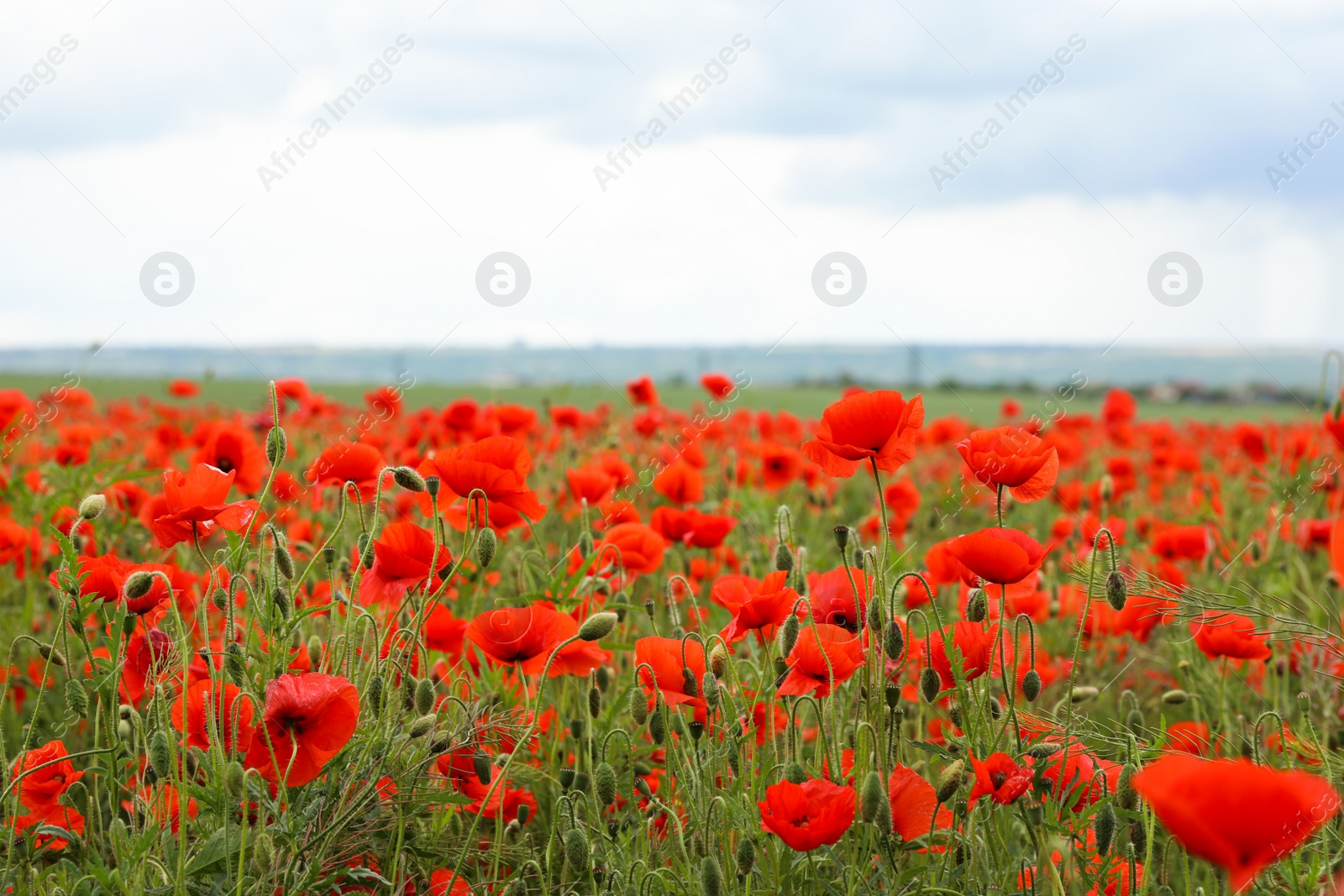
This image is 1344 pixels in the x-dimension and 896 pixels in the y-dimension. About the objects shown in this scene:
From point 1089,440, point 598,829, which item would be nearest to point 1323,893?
point 598,829

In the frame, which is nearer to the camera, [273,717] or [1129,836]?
[273,717]

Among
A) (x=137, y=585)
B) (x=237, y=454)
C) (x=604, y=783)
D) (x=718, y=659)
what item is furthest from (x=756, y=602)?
(x=237, y=454)

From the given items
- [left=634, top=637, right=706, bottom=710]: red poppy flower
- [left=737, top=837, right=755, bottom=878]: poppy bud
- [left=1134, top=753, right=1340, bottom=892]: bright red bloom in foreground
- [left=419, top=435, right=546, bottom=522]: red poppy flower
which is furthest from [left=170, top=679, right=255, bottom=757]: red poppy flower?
[left=1134, top=753, right=1340, bottom=892]: bright red bloom in foreground

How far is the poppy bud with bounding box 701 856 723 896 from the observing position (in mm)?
1285

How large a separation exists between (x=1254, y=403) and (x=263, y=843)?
1881 cm

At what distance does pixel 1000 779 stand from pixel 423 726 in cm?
78

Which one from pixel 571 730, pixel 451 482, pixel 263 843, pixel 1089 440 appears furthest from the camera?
pixel 1089 440

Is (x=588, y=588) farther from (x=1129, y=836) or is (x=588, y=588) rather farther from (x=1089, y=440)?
(x=1089, y=440)

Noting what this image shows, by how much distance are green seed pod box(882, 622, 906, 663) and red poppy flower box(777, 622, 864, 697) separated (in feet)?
0.12

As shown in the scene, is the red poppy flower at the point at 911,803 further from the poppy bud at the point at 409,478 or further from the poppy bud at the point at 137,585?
the poppy bud at the point at 137,585

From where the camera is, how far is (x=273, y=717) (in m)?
1.32

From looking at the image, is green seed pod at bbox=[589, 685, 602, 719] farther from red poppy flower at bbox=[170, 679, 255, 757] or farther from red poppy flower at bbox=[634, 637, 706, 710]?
red poppy flower at bbox=[170, 679, 255, 757]

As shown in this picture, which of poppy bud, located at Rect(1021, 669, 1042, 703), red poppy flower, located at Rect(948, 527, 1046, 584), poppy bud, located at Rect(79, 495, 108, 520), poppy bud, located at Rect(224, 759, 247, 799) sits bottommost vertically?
poppy bud, located at Rect(224, 759, 247, 799)

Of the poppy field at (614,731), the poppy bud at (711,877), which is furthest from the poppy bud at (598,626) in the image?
the poppy bud at (711,877)
